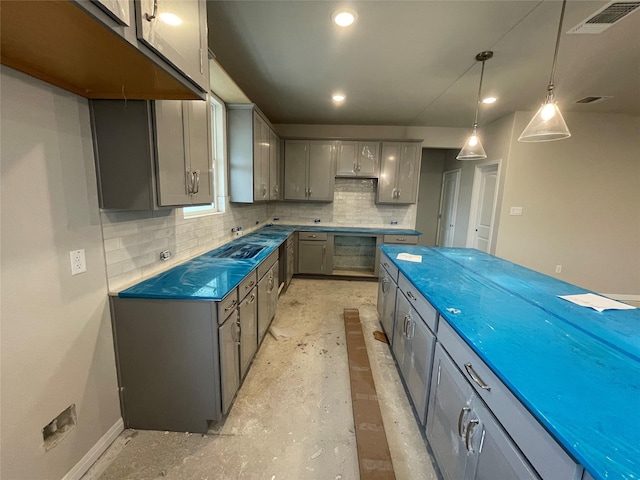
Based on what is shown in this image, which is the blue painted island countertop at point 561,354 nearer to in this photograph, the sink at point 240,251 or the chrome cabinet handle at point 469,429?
the chrome cabinet handle at point 469,429

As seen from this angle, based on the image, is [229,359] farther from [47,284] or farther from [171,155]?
[171,155]

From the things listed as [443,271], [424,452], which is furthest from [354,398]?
[443,271]

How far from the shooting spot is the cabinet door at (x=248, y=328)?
1840 millimetres

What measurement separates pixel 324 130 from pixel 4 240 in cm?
455

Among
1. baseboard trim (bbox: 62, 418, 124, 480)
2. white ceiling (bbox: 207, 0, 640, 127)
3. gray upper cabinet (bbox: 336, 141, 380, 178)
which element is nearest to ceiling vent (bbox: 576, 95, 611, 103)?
white ceiling (bbox: 207, 0, 640, 127)

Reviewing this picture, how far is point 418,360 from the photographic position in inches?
64.6

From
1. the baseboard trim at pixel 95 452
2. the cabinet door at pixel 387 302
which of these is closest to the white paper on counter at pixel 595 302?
the cabinet door at pixel 387 302

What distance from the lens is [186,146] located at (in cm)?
170

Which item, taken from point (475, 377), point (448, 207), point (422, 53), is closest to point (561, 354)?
point (475, 377)

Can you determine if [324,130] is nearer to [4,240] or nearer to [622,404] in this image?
[4,240]

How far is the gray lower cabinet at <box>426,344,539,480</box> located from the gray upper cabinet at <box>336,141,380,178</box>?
3.65 m

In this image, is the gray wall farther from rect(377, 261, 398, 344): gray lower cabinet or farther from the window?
rect(377, 261, 398, 344): gray lower cabinet

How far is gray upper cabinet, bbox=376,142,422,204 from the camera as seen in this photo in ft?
14.5

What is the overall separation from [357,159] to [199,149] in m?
3.19
